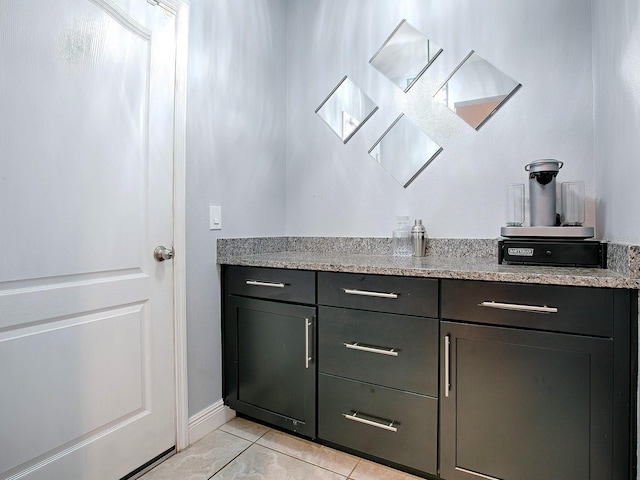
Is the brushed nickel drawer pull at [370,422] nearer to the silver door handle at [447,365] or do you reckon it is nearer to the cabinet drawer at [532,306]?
the silver door handle at [447,365]

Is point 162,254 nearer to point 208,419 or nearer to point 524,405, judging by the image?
point 208,419

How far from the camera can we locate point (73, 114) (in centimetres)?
127

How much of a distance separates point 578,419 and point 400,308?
668 millimetres

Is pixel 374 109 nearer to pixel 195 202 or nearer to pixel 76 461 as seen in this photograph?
pixel 195 202

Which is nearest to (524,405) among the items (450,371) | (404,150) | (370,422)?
(450,371)

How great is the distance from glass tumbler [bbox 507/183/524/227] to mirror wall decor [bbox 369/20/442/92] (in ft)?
2.64

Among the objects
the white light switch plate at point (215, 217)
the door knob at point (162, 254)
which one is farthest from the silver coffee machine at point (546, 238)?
the door knob at point (162, 254)

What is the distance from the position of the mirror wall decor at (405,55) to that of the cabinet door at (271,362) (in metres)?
1.42

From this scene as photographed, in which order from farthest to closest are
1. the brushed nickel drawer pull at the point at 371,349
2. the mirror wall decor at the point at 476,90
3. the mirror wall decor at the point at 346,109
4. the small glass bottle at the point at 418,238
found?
1. the mirror wall decor at the point at 346,109
2. the small glass bottle at the point at 418,238
3. the mirror wall decor at the point at 476,90
4. the brushed nickel drawer pull at the point at 371,349

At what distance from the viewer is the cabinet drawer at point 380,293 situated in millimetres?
1375

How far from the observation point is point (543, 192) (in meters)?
1.54

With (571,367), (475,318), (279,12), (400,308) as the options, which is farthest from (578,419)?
(279,12)

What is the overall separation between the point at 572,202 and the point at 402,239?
0.81 metres

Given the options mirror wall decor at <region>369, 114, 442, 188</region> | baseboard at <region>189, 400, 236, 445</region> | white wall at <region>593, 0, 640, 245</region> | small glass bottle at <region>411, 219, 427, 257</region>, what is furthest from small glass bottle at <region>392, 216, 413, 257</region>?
baseboard at <region>189, 400, 236, 445</region>
